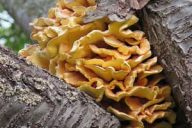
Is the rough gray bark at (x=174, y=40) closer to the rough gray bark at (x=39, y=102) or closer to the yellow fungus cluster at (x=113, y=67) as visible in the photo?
the yellow fungus cluster at (x=113, y=67)

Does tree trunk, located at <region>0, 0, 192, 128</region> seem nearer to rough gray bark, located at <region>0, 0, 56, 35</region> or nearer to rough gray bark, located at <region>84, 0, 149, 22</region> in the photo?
rough gray bark, located at <region>84, 0, 149, 22</region>

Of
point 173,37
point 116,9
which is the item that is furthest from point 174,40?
point 116,9

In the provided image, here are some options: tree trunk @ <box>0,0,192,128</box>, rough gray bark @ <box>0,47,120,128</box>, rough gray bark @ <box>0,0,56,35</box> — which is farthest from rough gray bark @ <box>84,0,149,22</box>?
rough gray bark @ <box>0,0,56,35</box>

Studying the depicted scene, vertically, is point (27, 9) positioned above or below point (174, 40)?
above

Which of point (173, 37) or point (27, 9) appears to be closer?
point (173, 37)

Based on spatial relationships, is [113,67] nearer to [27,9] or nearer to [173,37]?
[173,37]

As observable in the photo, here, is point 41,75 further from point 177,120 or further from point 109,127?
→ point 177,120

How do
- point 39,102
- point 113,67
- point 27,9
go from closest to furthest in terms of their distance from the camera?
point 39,102, point 113,67, point 27,9

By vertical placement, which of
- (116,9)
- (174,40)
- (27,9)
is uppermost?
(27,9)
